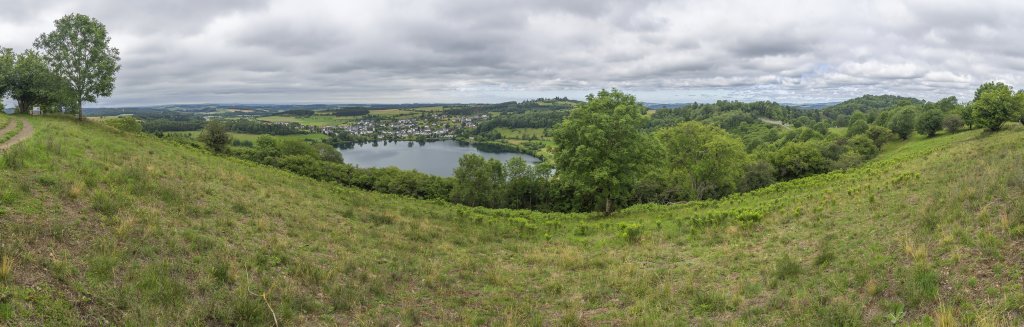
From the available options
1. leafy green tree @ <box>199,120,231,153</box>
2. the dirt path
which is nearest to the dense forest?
leafy green tree @ <box>199,120,231,153</box>

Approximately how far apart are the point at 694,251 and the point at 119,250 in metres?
13.4

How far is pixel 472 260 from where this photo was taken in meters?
11.9

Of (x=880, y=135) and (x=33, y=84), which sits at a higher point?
(x=33, y=84)

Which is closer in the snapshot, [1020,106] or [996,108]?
[1020,106]

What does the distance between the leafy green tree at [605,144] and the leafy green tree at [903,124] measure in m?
70.1

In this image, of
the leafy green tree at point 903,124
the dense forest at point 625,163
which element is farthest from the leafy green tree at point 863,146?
the leafy green tree at point 903,124

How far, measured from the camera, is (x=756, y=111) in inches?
6599

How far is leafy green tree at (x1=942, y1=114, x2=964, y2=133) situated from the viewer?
55.2m

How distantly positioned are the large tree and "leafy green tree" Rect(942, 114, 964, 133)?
8995 cm

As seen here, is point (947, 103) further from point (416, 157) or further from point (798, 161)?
point (416, 157)

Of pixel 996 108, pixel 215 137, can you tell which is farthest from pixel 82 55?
pixel 996 108

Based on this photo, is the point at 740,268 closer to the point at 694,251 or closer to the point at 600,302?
the point at 694,251

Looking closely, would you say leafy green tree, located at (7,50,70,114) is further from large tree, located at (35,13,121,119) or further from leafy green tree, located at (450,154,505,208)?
leafy green tree, located at (450,154,505,208)

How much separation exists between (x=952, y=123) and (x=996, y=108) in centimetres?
A: 1838
